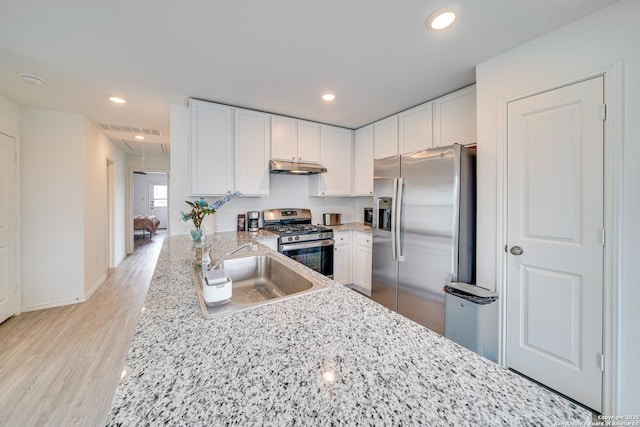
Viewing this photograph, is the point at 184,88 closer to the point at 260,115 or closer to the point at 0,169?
the point at 260,115

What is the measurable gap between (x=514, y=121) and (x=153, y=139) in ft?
16.9

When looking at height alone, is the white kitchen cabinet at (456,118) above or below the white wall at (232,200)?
above

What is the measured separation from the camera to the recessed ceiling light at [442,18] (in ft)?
4.72

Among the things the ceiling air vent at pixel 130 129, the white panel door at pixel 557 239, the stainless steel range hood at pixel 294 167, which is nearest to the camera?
the white panel door at pixel 557 239

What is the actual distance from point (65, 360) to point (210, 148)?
7.62 feet

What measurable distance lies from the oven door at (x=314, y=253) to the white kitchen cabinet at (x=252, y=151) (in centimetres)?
79

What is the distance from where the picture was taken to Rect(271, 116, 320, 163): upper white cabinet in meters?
3.18

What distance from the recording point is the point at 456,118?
8.14ft

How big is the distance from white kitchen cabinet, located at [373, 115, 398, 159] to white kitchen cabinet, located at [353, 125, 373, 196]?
99 millimetres

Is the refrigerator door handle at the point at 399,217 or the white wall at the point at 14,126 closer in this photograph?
the refrigerator door handle at the point at 399,217

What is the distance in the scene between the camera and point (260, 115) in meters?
3.05

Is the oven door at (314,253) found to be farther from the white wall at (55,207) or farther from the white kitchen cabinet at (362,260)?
the white wall at (55,207)

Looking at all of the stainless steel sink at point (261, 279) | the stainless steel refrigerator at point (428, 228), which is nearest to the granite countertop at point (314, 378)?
the stainless steel sink at point (261, 279)

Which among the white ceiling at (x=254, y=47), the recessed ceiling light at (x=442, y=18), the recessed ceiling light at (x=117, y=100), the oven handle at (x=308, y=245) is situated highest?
the recessed ceiling light at (x=117, y=100)
